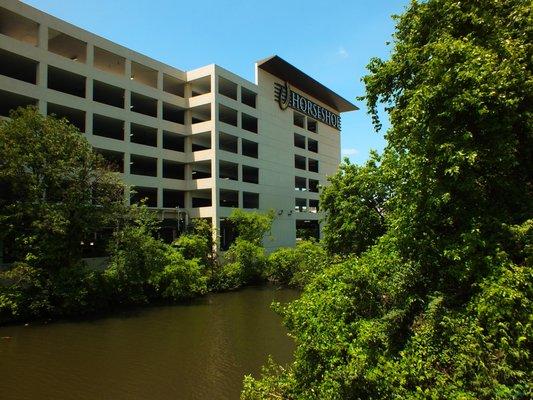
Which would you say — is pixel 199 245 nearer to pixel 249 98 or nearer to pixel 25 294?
pixel 25 294

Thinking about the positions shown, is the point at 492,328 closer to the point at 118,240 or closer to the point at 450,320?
the point at 450,320

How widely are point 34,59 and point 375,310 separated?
2474cm

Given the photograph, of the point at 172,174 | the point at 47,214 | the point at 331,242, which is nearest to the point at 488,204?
the point at 331,242

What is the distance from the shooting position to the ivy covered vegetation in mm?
18172

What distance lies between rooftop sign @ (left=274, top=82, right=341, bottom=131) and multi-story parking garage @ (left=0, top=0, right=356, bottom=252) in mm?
137

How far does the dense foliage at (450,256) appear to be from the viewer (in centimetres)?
572

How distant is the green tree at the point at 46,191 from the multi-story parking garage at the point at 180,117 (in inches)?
228

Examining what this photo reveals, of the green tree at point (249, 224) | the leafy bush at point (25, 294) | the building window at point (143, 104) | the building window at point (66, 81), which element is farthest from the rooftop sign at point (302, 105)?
the leafy bush at point (25, 294)

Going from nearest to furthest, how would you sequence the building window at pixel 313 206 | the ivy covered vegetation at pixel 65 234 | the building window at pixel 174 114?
the ivy covered vegetation at pixel 65 234, the building window at pixel 174 114, the building window at pixel 313 206

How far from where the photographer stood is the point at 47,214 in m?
18.2

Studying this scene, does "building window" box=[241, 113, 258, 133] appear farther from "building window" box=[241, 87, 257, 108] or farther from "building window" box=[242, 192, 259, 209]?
"building window" box=[242, 192, 259, 209]

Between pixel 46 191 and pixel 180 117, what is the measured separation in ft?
55.0

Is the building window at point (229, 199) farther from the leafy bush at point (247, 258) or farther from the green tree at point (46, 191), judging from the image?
the green tree at point (46, 191)

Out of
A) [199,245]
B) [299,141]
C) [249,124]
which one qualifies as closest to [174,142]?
[249,124]
